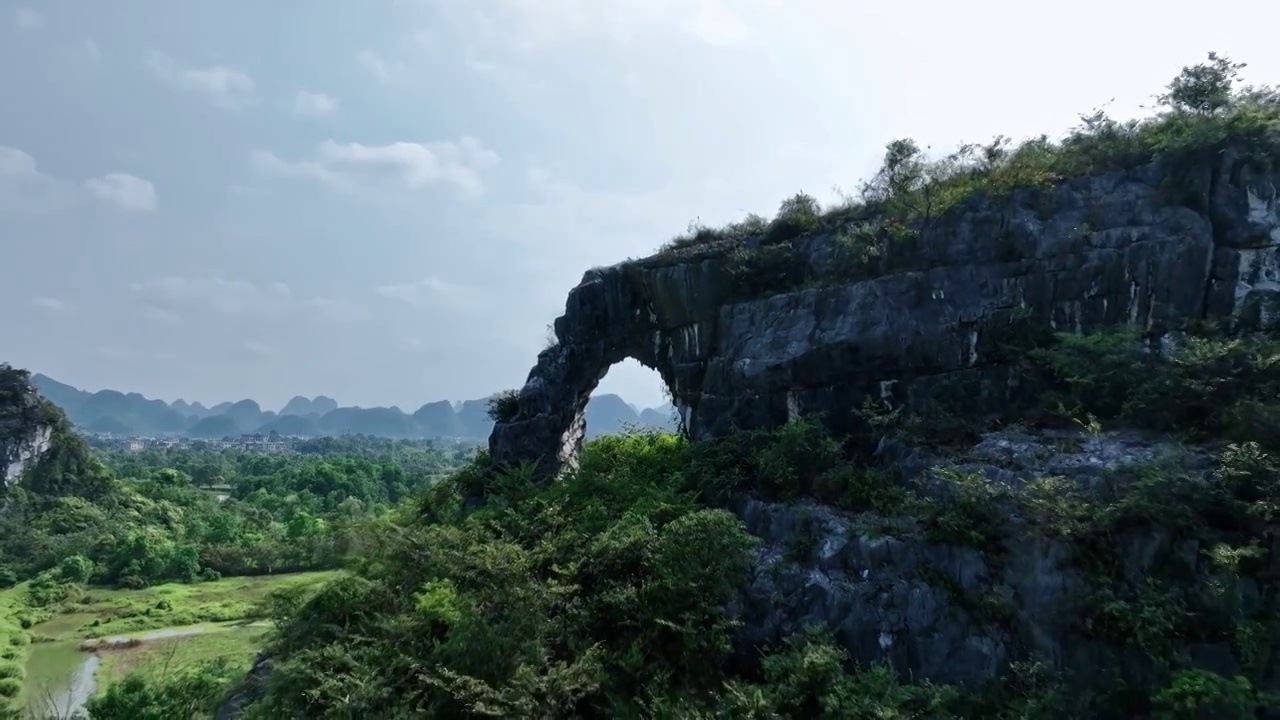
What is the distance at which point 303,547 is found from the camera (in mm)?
38219

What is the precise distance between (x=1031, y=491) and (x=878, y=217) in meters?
7.40

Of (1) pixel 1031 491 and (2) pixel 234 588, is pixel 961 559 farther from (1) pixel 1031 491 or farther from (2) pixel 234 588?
(2) pixel 234 588

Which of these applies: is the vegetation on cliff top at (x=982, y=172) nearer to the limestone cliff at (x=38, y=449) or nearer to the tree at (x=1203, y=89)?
the tree at (x=1203, y=89)

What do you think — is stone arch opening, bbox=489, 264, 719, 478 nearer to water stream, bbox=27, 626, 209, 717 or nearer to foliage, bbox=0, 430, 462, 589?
foliage, bbox=0, 430, 462, 589

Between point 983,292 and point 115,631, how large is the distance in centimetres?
3242

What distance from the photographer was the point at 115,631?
89.2 feet

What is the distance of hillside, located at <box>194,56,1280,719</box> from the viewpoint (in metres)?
8.43

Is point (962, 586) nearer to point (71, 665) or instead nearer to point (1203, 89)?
point (1203, 89)

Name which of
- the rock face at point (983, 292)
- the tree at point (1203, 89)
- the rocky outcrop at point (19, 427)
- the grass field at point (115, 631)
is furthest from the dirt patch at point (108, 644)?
the tree at point (1203, 89)

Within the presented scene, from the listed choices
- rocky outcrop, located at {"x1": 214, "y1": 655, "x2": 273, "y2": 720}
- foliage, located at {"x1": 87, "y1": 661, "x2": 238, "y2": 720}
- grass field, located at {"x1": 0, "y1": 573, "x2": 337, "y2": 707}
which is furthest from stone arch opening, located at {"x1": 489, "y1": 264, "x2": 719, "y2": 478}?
grass field, located at {"x1": 0, "y1": 573, "x2": 337, "y2": 707}

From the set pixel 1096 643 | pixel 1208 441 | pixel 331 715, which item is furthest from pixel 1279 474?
pixel 331 715

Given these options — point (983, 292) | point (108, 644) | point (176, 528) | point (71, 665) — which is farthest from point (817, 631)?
point (176, 528)

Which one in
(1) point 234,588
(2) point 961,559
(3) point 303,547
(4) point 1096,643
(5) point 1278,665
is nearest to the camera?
(5) point 1278,665

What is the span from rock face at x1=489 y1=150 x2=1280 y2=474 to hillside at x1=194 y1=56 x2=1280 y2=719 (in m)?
0.05
